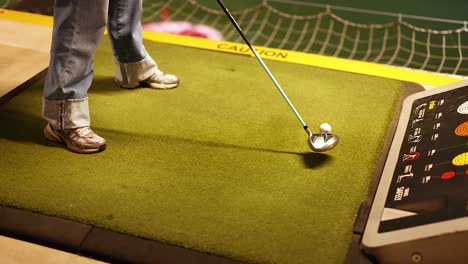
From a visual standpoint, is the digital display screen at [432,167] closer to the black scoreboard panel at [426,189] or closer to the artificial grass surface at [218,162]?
the black scoreboard panel at [426,189]

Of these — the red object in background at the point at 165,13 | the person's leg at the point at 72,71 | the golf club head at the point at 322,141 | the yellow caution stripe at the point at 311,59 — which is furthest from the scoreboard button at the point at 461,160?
the red object in background at the point at 165,13

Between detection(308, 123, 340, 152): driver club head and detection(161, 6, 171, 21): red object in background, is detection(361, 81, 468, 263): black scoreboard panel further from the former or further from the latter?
detection(161, 6, 171, 21): red object in background

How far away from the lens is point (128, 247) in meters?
1.51

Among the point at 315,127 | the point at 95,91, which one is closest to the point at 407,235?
the point at 315,127

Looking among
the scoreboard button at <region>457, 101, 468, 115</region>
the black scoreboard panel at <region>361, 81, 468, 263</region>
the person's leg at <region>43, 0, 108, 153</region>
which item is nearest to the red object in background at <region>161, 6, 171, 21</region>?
the person's leg at <region>43, 0, 108, 153</region>

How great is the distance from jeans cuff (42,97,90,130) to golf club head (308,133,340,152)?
2.60 ft

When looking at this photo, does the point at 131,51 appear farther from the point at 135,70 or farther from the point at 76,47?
the point at 76,47

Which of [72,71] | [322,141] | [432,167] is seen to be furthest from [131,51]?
[432,167]

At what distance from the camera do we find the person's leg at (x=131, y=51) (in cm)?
210

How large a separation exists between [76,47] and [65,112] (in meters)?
0.24

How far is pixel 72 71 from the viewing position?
1779mm

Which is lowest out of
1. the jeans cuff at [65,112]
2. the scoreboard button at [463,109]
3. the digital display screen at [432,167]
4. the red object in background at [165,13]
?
the red object in background at [165,13]

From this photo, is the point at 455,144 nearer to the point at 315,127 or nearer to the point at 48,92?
the point at 315,127

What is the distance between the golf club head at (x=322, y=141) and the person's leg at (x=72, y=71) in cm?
73
